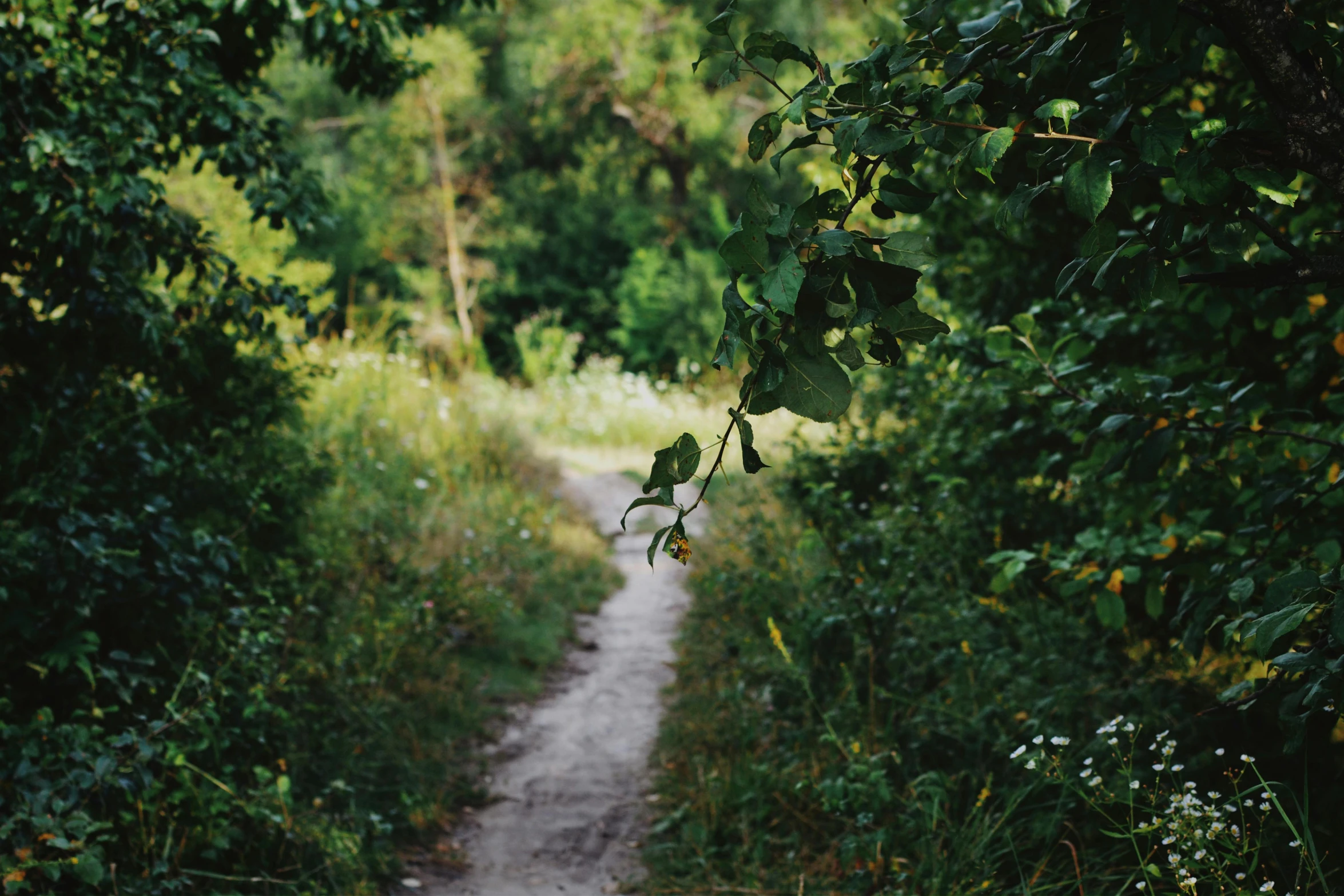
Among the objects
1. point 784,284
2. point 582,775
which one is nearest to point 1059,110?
point 784,284

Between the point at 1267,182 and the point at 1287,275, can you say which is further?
the point at 1287,275

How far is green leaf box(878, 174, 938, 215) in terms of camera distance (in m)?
1.17

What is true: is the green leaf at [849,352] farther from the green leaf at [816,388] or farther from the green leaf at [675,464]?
the green leaf at [675,464]

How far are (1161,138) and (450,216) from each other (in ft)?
51.9

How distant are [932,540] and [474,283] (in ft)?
49.4

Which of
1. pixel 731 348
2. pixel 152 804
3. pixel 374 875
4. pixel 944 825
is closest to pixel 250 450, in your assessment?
pixel 152 804

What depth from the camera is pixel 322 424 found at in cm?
609

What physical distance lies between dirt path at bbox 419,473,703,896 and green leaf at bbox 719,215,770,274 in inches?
113

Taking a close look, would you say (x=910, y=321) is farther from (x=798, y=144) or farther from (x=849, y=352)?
(x=798, y=144)

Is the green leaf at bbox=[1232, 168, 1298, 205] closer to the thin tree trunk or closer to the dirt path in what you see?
the dirt path

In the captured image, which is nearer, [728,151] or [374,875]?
[374,875]

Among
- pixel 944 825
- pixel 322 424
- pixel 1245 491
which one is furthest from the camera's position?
pixel 322 424

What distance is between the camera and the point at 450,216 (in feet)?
52.2

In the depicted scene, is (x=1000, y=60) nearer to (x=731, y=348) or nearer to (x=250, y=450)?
(x=731, y=348)
